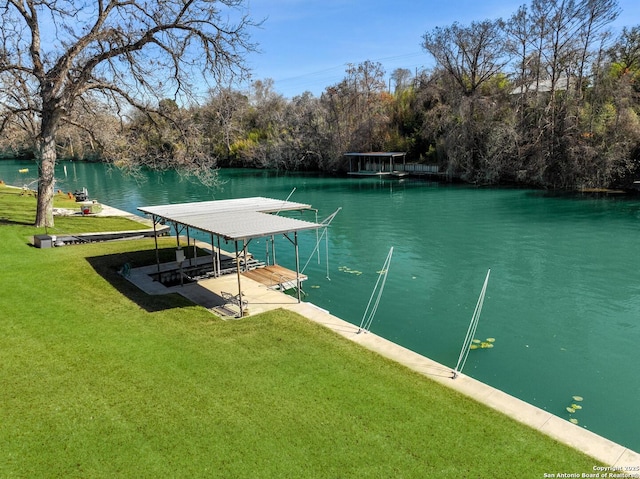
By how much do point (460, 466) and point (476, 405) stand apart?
1.60 meters

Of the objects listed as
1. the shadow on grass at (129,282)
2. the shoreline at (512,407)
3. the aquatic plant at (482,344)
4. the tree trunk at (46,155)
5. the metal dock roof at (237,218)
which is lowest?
the aquatic plant at (482,344)

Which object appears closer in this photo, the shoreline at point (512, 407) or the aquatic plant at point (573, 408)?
the shoreline at point (512, 407)

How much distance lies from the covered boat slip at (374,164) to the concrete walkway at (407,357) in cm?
4429

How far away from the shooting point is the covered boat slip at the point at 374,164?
56.5 metres

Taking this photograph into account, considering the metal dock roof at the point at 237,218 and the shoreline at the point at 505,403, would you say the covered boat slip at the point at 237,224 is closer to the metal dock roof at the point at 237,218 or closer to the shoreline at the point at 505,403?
the metal dock roof at the point at 237,218

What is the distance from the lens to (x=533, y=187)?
42.6 m

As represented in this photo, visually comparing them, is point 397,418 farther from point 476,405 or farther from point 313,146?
point 313,146

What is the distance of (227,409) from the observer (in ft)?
22.7

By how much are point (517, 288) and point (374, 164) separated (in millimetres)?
46626

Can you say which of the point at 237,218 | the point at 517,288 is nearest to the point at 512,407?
the point at 517,288

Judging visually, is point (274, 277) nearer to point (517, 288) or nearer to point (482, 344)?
point (482, 344)

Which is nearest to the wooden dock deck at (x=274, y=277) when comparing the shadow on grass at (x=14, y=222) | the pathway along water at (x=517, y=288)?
the pathway along water at (x=517, y=288)

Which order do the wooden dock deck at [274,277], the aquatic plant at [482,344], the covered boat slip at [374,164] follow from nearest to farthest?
the aquatic plant at [482,344], the wooden dock deck at [274,277], the covered boat slip at [374,164]

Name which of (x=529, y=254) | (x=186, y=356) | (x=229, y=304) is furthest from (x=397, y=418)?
(x=529, y=254)
